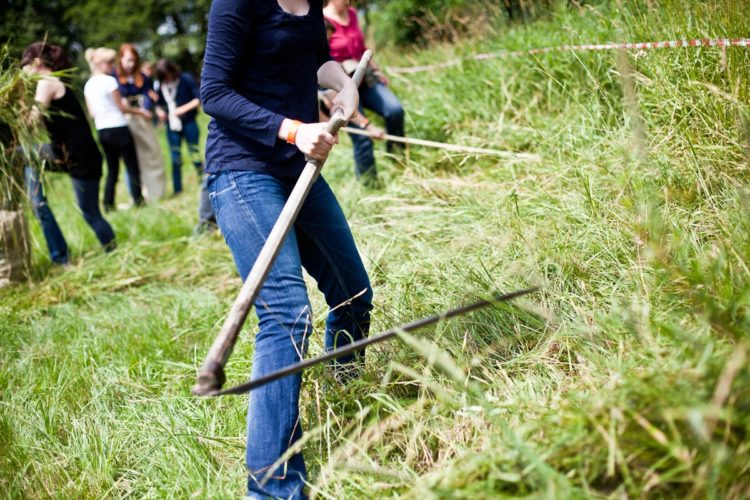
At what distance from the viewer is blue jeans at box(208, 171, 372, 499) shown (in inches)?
65.0

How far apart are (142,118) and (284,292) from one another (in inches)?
236

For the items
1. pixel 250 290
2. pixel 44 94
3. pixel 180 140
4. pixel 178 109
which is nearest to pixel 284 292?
pixel 250 290

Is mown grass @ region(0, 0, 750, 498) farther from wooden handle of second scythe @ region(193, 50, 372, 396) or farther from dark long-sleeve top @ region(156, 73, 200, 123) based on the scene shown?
dark long-sleeve top @ region(156, 73, 200, 123)

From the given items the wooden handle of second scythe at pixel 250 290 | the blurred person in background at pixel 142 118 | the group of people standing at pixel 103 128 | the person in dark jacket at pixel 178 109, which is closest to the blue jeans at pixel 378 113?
the group of people standing at pixel 103 128

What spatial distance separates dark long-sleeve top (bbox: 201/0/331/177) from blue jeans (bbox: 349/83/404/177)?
2.50 meters

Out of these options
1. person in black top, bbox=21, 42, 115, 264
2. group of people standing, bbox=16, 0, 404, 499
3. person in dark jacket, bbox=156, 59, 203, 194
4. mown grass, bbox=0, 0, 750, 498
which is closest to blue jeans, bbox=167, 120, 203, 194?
person in dark jacket, bbox=156, 59, 203, 194

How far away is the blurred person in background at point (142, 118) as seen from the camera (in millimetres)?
6859

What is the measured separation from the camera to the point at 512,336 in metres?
2.21

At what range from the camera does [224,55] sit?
1834mm

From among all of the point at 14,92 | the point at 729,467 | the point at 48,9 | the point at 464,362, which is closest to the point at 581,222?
the point at 464,362

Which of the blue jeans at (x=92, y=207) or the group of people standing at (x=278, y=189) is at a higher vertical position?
the group of people standing at (x=278, y=189)

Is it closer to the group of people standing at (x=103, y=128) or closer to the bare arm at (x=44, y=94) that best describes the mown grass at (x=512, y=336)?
the group of people standing at (x=103, y=128)

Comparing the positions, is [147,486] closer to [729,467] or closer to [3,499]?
[3,499]

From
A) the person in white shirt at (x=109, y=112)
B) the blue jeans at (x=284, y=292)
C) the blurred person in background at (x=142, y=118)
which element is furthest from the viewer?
the blurred person in background at (x=142, y=118)
